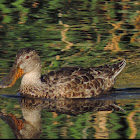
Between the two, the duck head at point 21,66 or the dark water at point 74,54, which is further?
the duck head at point 21,66

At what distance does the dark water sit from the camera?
9.16 meters

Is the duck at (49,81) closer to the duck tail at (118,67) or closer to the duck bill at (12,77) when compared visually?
the duck bill at (12,77)

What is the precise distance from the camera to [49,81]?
11250 millimetres

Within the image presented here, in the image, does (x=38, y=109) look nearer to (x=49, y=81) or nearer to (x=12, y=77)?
(x=49, y=81)

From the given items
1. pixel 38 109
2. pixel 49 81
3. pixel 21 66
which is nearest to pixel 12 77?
pixel 21 66

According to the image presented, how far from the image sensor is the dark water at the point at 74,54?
9.16 metres

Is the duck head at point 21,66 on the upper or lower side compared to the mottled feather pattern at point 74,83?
upper

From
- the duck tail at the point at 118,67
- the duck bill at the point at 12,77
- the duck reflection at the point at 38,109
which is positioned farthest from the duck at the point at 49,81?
the duck tail at the point at 118,67

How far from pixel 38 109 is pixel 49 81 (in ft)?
3.39

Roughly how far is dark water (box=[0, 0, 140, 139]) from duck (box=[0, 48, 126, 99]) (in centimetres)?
23

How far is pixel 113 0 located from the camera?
19.0 m

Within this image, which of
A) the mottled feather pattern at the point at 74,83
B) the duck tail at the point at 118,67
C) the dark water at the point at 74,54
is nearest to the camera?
the dark water at the point at 74,54

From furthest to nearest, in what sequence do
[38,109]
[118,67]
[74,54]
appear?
[74,54] → [118,67] → [38,109]

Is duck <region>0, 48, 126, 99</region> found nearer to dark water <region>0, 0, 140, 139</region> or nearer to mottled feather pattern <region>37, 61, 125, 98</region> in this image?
mottled feather pattern <region>37, 61, 125, 98</region>
